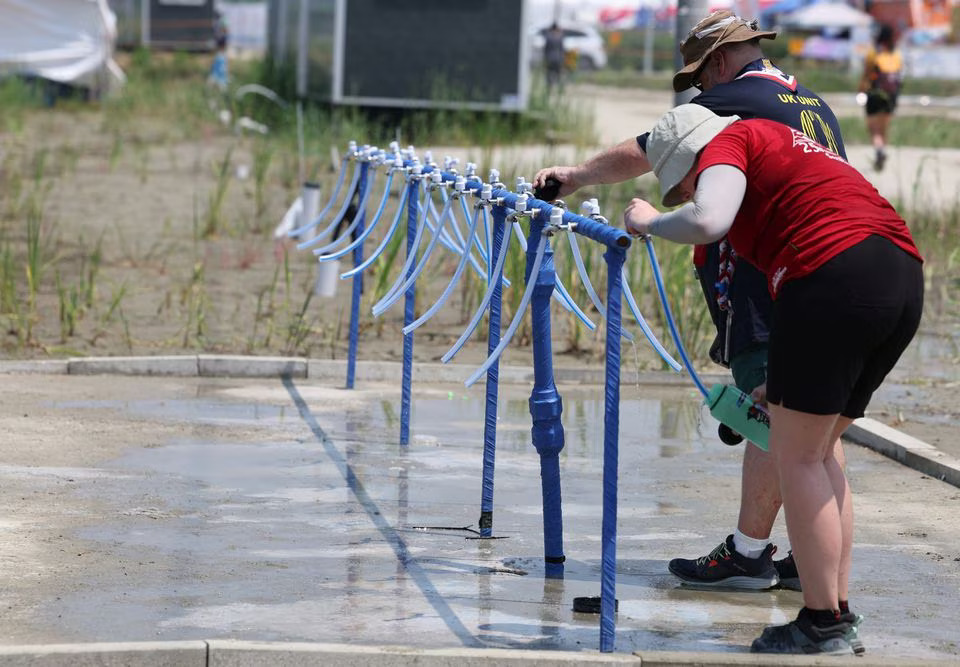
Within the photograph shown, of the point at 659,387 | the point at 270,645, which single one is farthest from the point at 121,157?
the point at 270,645

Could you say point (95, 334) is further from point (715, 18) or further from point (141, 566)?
point (715, 18)

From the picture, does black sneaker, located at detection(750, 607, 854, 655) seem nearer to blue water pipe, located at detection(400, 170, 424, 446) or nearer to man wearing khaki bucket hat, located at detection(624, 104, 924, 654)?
man wearing khaki bucket hat, located at detection(624, 104, 924, 654)

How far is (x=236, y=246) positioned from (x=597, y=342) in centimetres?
456

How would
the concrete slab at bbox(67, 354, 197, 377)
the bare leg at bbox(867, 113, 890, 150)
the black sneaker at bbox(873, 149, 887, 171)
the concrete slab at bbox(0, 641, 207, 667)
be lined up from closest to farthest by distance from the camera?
1. the concrete slab at bbox(0, 641, 207, 667)
2. the concrete slab at bbox(67, 354, 197, 377)
3. the black sneaker at bbox(873, 149, 887, 171)
4. the bare leg at bbox(867, 113, 890, 150)

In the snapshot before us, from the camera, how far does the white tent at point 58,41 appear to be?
26.4 m

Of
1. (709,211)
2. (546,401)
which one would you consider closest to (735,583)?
(546,401)

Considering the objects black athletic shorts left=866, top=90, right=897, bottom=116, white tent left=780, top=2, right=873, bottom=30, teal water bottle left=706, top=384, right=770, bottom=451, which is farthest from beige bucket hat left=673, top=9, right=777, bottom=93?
white tent left=780, top=2, right=873, bottom=30

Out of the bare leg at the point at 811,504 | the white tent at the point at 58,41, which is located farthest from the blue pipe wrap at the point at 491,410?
the white tent at the point at 58,41

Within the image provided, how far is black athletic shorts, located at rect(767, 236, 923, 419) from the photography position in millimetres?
4352

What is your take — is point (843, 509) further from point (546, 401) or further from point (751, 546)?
point (546, 401)

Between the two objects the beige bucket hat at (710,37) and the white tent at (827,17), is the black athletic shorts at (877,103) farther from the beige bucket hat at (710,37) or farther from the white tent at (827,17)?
the white tent at (827,17)

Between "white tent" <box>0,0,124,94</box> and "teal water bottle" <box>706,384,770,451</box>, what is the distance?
2302cm

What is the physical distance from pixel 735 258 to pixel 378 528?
173 cm

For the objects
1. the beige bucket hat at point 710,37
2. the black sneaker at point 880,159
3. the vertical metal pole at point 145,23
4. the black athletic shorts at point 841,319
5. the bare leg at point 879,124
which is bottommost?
the black athletic shorts at point 841,319
